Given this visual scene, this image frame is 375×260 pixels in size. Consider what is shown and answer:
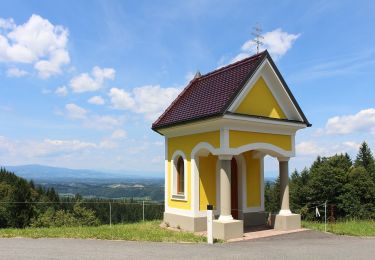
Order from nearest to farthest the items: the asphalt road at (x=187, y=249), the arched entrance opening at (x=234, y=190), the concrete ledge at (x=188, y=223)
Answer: the asphalt road at (x=187, y=249)
the concrete ledge at (x=188, y=223)
the arched entrance opening at (x=234, y=190)

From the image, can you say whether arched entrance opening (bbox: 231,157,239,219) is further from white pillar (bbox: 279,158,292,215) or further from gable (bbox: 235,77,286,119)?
gable (bbox: 235,77,286,119)

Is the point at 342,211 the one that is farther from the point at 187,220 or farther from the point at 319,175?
the point at 187,220

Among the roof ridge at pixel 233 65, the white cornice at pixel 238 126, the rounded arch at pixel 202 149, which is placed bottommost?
the rounded arch at pixel 202 149

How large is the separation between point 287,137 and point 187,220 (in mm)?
4745

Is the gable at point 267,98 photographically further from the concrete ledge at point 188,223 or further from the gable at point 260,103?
the concrete ledge at point 188,223

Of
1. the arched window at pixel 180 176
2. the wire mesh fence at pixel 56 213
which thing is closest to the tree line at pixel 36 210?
the wire mesh fence at pixel 56 213

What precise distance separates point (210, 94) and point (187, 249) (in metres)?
5.98

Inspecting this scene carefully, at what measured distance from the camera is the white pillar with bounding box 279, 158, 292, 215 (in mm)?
14524

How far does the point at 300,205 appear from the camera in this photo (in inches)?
1777

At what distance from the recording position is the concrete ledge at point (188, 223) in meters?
13.8

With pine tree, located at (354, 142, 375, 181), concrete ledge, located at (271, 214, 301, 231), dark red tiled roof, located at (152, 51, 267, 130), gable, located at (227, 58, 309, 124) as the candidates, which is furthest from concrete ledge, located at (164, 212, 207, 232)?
pine tree, located at (354, 142, 375, 181)

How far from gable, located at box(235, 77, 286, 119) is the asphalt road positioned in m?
4.29

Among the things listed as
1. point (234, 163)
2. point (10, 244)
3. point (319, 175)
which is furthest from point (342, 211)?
point (10, 244)

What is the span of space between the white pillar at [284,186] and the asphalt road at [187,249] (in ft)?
8.14
